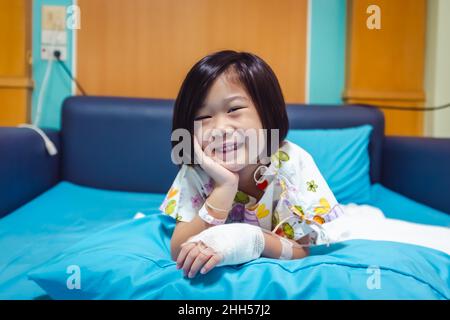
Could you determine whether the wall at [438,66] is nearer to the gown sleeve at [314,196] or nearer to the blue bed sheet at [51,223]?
the gown sleeve at [314,196]

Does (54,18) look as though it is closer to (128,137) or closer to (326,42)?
(128,137)

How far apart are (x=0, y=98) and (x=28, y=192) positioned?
424 mm

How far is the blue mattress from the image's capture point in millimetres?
565

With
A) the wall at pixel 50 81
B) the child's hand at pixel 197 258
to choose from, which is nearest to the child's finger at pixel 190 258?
the child's hand at pixel 197 258

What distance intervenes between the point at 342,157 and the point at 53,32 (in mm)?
931

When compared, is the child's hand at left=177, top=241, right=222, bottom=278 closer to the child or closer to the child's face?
the child

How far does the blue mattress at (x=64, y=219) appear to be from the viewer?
1.85ft

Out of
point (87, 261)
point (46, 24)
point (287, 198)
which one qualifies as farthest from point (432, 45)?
point (46, 24)

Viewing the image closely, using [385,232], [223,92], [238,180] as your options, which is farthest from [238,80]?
[385,232]

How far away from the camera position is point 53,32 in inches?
48.1

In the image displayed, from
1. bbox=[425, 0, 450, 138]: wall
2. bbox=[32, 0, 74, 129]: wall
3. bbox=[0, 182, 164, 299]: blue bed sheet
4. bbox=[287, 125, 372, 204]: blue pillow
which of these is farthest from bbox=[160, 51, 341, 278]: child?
bbox=[32, 0, 74, 129]: wall

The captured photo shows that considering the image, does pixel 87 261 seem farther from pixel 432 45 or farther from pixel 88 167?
pixel 432 45

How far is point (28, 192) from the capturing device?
1.03 metres

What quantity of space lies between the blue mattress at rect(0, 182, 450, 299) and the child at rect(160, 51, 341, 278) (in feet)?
0.21
